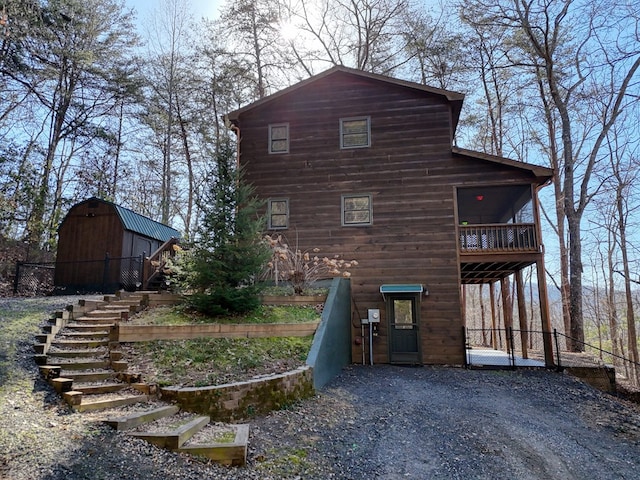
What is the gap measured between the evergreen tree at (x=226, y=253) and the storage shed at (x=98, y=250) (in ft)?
16.2

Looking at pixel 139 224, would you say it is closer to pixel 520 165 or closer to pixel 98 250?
pixel 98 250

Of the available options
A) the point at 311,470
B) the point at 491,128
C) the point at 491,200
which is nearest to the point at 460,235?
the point at 491,200

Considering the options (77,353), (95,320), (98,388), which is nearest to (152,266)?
(95,320)

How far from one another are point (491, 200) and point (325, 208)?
5.38 meters

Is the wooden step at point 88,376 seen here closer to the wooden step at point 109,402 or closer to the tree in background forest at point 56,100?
the wooden step at point 109,402

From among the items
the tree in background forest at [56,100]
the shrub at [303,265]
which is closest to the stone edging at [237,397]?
the shrub at [303,265]

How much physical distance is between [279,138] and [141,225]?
5.93 metres

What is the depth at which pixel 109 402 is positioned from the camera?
4.71 m

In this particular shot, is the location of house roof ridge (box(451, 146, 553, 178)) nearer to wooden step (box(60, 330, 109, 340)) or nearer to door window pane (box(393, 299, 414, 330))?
door window pane (box(393, 299, 414, 330))

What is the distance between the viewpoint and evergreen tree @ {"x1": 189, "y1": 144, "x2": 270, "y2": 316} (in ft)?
26.5

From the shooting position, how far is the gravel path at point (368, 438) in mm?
3410

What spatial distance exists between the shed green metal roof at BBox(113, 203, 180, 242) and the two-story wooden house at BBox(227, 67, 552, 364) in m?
4.45

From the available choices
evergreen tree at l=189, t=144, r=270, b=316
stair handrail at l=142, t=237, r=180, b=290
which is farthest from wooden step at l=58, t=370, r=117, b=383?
stair handrail at l=142, t=237, r=180, b=290

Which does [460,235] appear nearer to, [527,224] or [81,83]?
[527,224]
